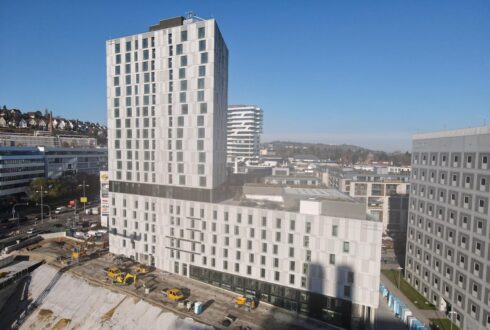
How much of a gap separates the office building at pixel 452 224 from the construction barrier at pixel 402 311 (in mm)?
6378

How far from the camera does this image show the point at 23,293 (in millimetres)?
52406

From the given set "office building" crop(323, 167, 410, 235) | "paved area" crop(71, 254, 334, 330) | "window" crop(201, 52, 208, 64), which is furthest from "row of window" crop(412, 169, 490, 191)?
"window" crop(201, 52, 208, 64)

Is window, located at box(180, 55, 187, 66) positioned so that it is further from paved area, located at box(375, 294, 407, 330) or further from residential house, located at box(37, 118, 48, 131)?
residential house, located at box(37, 118, 48, 131)

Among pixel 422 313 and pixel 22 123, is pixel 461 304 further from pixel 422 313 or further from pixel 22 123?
pixel 22 123

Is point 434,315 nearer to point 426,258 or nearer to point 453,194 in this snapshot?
point 426,258

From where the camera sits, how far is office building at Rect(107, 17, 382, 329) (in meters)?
40.1

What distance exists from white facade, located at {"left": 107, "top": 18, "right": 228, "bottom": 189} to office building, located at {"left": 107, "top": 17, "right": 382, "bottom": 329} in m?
0.19

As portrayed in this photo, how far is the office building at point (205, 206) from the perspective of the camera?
132ft

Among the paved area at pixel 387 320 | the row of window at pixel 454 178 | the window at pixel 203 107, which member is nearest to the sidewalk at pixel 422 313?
the paved area at pixel 387 320

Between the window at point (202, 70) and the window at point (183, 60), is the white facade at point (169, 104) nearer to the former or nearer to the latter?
the window at point (183, 60)

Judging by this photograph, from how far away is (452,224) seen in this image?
1874 inches

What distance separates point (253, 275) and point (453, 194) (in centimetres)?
3611

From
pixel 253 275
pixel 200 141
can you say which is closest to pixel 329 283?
pixel 253 275

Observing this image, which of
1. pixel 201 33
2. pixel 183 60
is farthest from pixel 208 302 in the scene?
pixel 201 33
